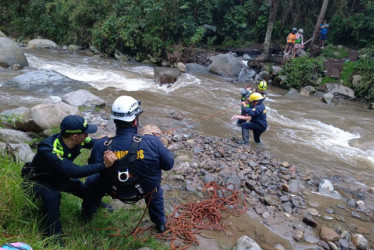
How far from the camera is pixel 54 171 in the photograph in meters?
2.91

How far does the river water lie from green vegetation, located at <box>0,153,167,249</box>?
4.26 metres

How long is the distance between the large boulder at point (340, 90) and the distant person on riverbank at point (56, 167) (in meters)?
12.8

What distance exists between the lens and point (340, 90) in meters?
12.9

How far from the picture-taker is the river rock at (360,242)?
3750 millimetres

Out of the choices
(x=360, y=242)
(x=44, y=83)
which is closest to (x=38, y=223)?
(x=360, y=242)

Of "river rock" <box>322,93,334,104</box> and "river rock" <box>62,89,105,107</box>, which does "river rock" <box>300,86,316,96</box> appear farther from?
"river rock" <box>62,89,105,107</box>

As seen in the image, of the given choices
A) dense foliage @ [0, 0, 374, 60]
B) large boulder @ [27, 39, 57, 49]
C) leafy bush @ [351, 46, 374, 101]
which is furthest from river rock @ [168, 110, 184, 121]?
large boulder @ [27, 39, 57, 49]

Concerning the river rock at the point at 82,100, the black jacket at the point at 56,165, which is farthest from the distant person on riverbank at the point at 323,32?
the black jacket at the point at 56,165

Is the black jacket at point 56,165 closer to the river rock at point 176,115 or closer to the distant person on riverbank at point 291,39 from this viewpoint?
the river rock at point 176,115

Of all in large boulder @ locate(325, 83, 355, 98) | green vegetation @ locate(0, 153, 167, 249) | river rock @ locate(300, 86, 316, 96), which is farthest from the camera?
river rock @ locate(300, 86, 316, 96)

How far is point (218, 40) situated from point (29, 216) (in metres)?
18.6

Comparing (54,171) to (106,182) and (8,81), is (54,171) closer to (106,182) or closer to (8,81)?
(106,182)

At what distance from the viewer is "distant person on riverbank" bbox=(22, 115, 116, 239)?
2805 mm

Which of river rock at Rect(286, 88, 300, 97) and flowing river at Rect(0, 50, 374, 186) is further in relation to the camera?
river rock at Rect(286, 88, 300, 97)
